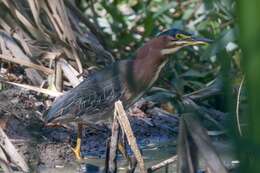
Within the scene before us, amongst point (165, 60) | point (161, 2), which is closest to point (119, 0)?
point (161, 2)

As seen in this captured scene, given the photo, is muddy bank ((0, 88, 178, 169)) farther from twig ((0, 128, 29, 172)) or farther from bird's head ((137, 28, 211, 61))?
bird's head ((137, 28, 211, 61))

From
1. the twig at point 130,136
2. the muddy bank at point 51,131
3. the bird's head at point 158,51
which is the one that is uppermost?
the bird's head at point 158,51

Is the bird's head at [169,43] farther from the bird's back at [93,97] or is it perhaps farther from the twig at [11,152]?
the twig at [11,152]

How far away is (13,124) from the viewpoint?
484 cm

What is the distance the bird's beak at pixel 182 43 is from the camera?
15.1 feet

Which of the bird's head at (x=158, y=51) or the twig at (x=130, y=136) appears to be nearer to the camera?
the twig at (x=130, y=136)

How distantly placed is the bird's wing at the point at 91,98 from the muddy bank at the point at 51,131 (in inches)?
7.9

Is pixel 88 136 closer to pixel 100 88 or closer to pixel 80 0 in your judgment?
pixel 100 88

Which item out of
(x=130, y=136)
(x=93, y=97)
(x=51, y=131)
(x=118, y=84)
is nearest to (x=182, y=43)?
(x=118, y=84)

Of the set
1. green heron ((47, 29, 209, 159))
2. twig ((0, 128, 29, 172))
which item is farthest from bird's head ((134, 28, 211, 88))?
twig ((0, 128, 29, 172))

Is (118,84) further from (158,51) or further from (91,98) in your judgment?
(158,51)

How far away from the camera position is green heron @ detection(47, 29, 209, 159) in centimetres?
467

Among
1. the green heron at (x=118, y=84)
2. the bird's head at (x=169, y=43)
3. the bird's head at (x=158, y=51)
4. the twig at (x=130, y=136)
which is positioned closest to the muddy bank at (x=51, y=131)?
the green heron at (x=118, y=84)

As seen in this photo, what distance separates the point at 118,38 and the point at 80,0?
60 centimetres
